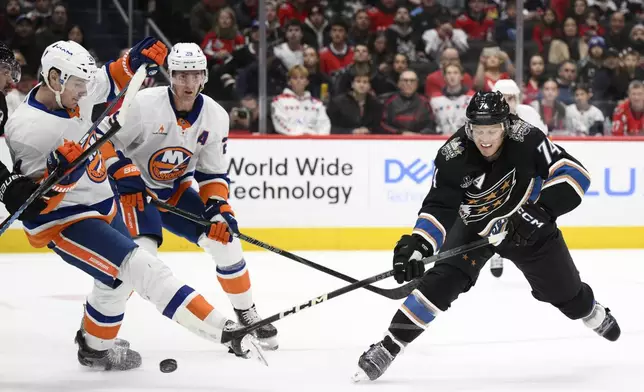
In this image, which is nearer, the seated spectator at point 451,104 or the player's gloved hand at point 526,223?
the player's gloved hand at point 526,223

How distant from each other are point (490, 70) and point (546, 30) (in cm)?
71

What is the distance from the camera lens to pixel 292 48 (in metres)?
6.79

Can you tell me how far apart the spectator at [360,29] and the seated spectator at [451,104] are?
0.77 m

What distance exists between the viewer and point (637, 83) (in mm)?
6727

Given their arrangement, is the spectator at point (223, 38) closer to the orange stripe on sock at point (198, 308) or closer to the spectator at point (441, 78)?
the spectator at point (441, 78)

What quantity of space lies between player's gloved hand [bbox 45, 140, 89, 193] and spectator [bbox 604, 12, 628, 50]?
5253 millimetres

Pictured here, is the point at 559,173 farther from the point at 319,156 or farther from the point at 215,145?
the point at 319,156

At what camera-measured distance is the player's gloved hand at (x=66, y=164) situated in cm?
287

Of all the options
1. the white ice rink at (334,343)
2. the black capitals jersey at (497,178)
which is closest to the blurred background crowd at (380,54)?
the white ice rink at (334,343)

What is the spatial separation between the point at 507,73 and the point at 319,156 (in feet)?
4.79

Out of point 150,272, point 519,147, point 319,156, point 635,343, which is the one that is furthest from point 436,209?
point 319,156

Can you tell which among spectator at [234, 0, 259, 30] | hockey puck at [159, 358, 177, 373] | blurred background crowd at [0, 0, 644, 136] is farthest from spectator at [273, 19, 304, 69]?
hockey puck at [159, 358, 177, 373]

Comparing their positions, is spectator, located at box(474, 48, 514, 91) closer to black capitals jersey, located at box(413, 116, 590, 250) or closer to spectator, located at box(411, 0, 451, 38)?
spectator, located at box(411, 0, 451, 38)

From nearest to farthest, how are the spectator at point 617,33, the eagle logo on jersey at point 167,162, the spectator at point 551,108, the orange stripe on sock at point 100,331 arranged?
the orange stripe on sock at point 100,331 → the eagle logo on jersey at point 167,162 → the spectator at point 551,108 → the spectator at point 617,33
